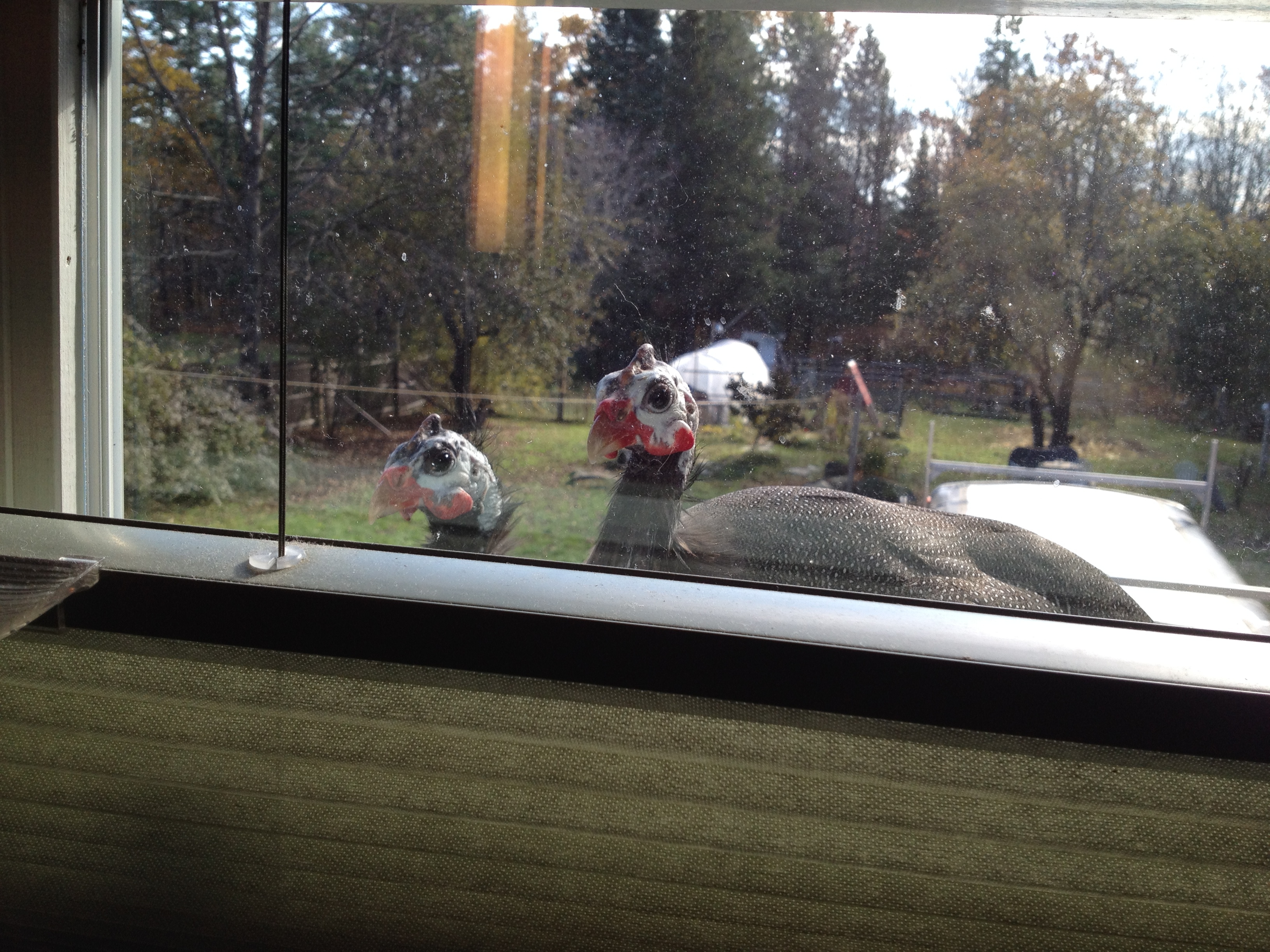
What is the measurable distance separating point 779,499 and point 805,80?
46 cm

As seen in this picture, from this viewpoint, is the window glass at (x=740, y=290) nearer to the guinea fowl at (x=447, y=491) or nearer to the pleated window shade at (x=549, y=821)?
the guinea fowl at (x=447, y=491)

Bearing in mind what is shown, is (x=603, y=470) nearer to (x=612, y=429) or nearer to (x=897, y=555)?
(x=612, y=429)

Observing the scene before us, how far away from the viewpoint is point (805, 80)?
3.36ft

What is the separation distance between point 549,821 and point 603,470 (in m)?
0.44

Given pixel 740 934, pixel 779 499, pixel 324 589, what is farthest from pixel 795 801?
pixel 324 589

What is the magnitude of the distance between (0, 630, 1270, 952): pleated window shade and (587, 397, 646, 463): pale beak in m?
0.36

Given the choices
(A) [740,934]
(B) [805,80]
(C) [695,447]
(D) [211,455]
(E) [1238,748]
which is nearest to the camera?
(E) [1238,748]

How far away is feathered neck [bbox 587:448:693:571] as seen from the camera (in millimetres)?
1173

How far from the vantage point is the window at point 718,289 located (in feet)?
3.11

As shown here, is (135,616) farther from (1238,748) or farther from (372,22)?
(1238,748)

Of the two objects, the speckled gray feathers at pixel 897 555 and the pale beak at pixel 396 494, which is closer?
the speckled gray feathers at pixel 897 555

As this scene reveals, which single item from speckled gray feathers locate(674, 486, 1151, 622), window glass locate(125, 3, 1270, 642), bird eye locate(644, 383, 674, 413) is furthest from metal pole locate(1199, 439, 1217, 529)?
bird eye locate(644, 383, 674, 413)

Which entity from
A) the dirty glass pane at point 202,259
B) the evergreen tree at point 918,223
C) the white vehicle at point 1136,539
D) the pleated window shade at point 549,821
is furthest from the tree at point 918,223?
the dirty glass pane at point 202,259

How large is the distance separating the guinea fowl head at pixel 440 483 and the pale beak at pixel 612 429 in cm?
15
